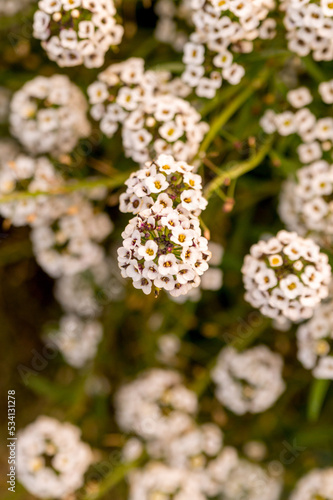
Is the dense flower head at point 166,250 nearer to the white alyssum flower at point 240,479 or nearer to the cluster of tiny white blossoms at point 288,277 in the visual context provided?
the cluster of tiny white blossoms at point 288,277

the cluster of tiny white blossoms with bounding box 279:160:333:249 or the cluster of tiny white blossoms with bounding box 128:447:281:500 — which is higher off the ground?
the cluster of tiny white blossoms with bounding box 279:160:333:249

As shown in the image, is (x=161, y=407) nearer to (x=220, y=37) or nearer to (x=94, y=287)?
(x=94, y=287)

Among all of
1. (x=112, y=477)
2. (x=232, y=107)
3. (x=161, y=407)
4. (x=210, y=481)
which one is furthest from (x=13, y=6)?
(x=210, y=481)

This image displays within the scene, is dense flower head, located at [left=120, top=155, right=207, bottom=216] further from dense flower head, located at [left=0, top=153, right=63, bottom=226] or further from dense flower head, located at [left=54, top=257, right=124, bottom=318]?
dense flower head, located at [left=54, top=257, right=124, bottom=318]

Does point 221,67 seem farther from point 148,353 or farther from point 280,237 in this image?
point 148,353

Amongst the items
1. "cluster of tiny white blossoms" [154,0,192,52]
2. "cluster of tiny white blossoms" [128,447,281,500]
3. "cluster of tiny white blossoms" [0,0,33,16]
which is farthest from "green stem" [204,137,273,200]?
"cluster of tiny white blossoms" [0,0,33,16]
